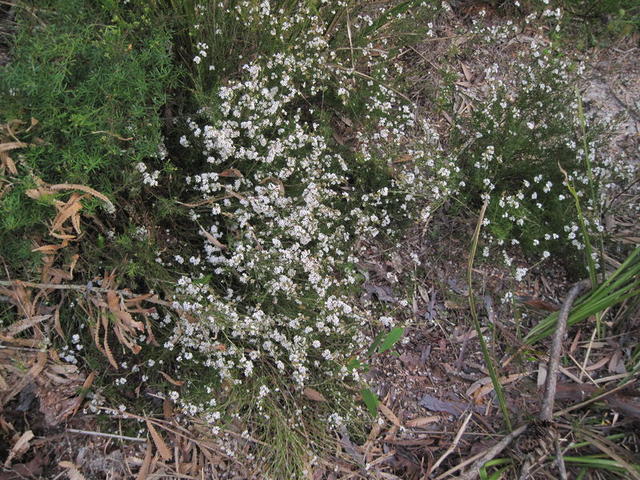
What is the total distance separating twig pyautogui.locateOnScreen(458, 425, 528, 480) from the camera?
3.00 metres

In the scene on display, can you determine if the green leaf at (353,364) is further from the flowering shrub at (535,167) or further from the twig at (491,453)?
the flowering shrub at (535,167)

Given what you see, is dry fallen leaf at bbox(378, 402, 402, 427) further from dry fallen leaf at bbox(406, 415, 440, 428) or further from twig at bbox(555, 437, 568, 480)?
twig at bbox(555, 437, 568, 480)

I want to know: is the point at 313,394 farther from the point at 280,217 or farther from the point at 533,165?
the point at 533,165

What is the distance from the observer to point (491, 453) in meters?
3.08

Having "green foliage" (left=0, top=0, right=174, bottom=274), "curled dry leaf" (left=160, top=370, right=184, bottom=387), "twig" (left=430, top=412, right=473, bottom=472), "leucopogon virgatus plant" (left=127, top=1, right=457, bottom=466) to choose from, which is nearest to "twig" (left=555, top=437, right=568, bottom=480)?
"twig" (left=430, top=412, right=473, bottom=472)

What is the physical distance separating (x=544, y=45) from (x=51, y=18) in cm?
393

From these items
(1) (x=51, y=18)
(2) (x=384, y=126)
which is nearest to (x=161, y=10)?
(1) (x=51, y=18)

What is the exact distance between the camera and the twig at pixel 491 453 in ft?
9.85

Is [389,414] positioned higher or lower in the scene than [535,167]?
lower

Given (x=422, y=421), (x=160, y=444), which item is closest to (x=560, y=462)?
(x=422, y=421)

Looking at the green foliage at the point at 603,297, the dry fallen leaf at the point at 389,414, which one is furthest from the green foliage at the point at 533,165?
the dry fallen leaf at the point at 389,414

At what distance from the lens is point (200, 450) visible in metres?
2.98

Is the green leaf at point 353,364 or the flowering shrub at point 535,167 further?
the flowering shrub at point 535,167

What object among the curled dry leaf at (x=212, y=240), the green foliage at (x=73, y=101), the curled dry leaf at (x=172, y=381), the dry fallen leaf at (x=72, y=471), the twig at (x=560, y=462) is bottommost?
the twig at (x=560, y=462)
